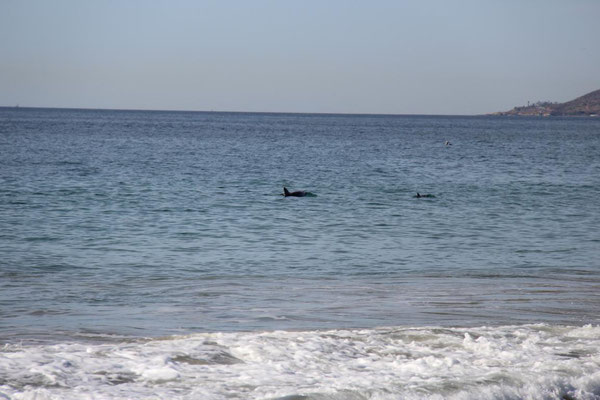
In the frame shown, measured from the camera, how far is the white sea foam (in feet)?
22.1

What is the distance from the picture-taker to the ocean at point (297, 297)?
7093 mm

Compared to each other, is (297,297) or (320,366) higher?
(320,366)

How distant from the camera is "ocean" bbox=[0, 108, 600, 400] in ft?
23.3

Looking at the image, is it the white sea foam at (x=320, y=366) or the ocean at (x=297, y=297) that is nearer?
the white sea foam at (x=320, y=366)

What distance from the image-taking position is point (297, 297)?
11.4m

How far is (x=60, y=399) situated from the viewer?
20.8 feet

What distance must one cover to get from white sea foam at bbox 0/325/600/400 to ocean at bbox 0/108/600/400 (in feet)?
0.09

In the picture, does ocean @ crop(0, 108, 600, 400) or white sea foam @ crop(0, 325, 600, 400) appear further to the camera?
ocean @ crop(0, 108, 600, 400)

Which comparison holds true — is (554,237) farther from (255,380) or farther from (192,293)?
(255,380)

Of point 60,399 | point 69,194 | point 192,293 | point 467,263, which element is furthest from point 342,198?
point 60,399

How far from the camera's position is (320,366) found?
7.54 metres

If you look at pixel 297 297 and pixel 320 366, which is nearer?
pixel 320 366

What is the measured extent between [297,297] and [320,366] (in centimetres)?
385

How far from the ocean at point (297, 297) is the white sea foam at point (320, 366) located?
0.09ft
